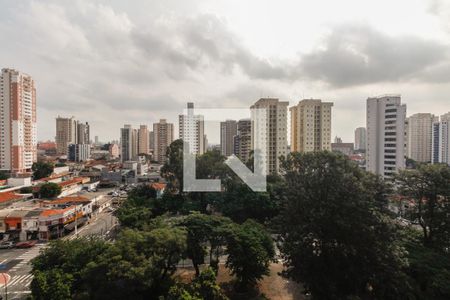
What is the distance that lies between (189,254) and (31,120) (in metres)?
37.2

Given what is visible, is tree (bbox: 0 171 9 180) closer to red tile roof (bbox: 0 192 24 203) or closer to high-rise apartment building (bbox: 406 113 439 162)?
red tile roof (bbox: 0 192 24 203)

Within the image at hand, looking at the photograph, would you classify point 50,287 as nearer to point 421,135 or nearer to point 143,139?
point 421,135

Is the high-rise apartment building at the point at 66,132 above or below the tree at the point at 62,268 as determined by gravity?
above

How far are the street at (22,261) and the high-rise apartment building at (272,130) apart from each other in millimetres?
16205

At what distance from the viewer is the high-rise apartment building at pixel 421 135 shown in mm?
45188

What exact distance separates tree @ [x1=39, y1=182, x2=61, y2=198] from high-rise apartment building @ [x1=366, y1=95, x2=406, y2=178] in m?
32.4

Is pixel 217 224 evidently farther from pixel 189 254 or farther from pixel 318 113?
pixel 318 113

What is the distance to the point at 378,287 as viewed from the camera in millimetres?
8250

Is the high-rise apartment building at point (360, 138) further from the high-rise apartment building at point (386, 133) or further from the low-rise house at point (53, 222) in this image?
the low-rise house at point (53, 222)

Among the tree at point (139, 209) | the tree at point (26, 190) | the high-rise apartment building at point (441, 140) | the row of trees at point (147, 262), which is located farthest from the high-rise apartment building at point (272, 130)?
the high-rise apartment building at point (441, 140)

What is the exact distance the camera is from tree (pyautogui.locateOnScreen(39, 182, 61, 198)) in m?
24.4

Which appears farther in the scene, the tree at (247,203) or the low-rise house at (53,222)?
the tree at (247,203)

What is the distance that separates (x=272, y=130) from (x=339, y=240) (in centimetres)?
2025

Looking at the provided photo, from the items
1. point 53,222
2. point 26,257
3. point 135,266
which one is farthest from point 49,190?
point 135,266
